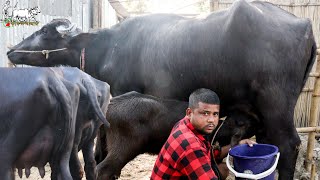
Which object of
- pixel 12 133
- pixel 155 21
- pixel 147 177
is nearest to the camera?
pixel 12 133

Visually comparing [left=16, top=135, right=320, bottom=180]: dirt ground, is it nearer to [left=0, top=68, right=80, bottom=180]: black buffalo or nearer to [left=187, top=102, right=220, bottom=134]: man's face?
[left=0, top=68, right=80, bottom=180]: black buffalo

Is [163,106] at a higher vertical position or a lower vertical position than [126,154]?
higher

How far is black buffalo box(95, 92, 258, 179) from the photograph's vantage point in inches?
177

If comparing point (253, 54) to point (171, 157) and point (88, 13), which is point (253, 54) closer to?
point (171, 157)

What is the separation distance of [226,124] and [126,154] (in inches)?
45.6

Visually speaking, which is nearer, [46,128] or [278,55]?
[46,128]

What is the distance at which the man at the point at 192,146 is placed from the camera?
2.74 m

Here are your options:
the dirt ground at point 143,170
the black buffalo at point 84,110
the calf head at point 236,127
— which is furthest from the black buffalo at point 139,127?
the dirt ground at point 143,170

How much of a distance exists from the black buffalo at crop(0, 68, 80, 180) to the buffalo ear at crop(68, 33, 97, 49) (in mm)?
3039

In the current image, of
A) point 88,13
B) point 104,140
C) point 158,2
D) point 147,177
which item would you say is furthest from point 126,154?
point 158,2

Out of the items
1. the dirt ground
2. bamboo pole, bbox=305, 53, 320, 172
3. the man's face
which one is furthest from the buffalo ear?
the man's face

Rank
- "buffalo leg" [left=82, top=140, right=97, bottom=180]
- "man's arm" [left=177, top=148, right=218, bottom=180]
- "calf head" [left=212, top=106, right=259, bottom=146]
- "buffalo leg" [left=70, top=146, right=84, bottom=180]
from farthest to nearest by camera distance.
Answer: "calf head" [left=212, top=106, right=259, bottom=146] < "buffalo leg" [left=82, top=140, right=97, bottom=180] < "buffalo leg" [left=70, top=146, right=84, bottom=180] < "man's arm" [left=177, top=148, right=218, bottom=180]

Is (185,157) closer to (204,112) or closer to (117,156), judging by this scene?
(204,112)

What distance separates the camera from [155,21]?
558 centimetres
